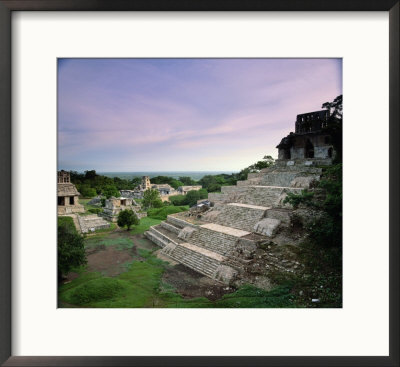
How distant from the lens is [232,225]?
869cm

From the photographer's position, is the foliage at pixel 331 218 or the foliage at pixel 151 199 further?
the foliage at pixel 151 199

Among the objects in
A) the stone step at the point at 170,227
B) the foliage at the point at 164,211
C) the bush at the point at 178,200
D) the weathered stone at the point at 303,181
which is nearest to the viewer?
the weathered stone at the point at 303,181

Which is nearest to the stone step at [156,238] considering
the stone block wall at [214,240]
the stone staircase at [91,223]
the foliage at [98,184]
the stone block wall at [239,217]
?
the stone block wall at [214,240]

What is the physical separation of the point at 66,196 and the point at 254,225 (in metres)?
6.06

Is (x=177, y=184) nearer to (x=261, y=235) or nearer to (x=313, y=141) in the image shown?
(x=261, y=235)

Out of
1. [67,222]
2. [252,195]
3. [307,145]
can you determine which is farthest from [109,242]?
[307,145]

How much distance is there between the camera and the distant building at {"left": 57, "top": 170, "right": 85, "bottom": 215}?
475cm

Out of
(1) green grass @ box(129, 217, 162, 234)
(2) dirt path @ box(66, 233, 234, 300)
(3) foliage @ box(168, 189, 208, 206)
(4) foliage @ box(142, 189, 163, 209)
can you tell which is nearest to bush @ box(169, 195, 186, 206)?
(3) foliage @ box(168, 189, 208, 206)

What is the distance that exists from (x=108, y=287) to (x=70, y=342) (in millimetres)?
1147

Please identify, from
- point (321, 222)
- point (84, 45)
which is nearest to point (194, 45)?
point (84, 45)

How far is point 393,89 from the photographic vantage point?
11.2 ft

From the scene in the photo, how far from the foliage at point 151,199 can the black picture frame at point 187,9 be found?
5.81 metres

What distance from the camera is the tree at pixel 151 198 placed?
9505 mm

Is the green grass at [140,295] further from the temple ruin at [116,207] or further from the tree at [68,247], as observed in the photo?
the temple ruin at [116,207]
